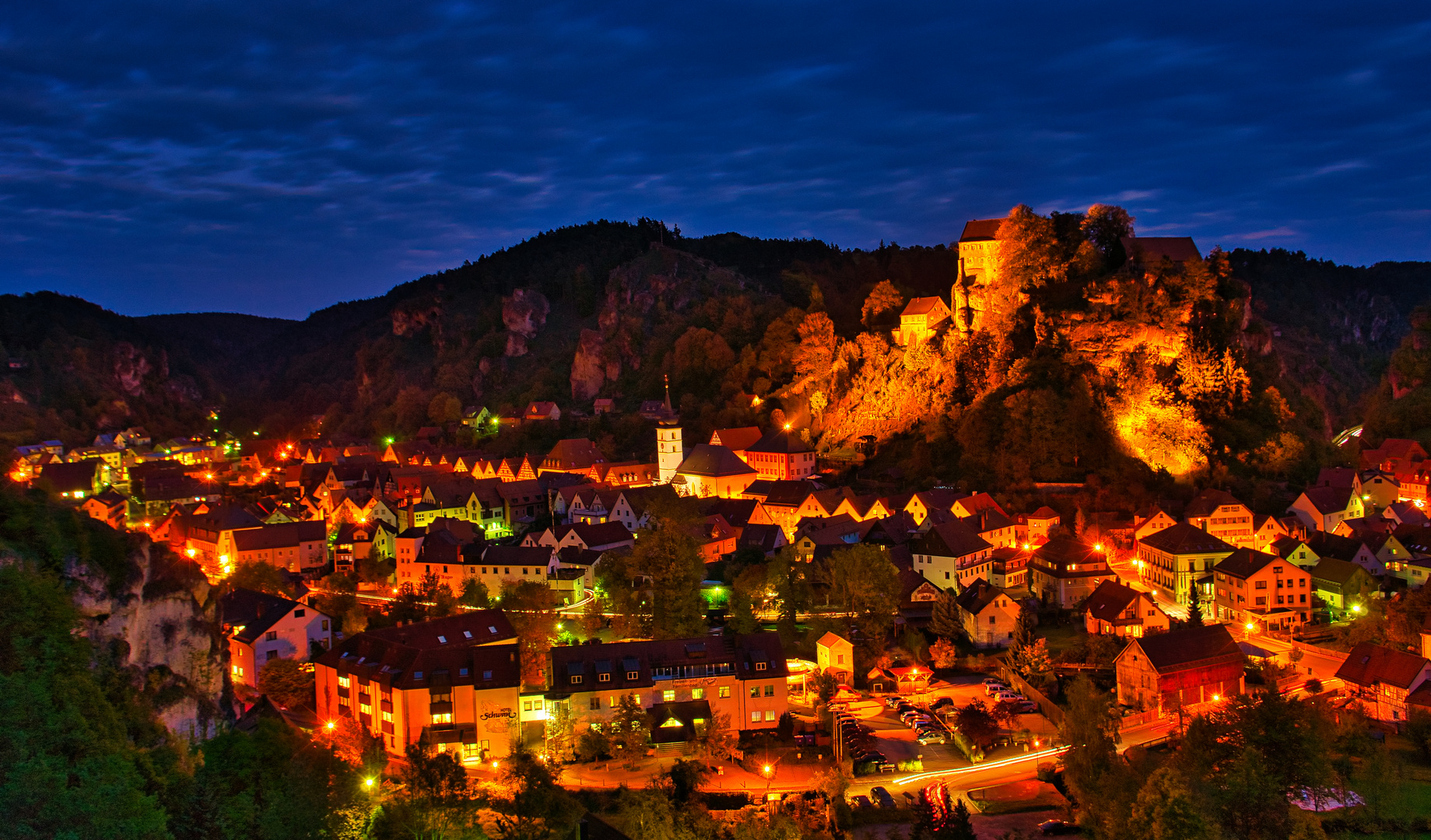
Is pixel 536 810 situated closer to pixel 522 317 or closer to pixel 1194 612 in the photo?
pixel 1194 612

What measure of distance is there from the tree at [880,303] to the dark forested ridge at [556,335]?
178 inches

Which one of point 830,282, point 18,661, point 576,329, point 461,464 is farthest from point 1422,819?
point 576,329

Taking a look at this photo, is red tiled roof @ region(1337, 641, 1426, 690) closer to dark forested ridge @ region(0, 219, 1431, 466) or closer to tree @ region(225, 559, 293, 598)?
tree @ region(225, 559, 293, 598)

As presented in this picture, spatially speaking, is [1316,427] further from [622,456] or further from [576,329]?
[576,329]

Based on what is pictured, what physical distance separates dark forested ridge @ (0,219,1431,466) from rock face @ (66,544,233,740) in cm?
4579

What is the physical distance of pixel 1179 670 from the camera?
28.1 m

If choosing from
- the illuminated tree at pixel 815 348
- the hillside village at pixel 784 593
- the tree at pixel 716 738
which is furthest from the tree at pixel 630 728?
the illuminated tree at pixel 815 348

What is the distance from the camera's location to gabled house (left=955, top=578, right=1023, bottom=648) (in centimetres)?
3359

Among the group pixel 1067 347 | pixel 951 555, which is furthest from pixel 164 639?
pixel 1067 347

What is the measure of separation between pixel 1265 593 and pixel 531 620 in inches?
921

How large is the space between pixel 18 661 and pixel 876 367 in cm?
4451

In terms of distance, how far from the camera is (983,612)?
1326 inches

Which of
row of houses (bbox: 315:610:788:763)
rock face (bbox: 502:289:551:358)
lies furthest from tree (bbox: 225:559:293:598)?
rock face (bbox: 502:289:551:358)

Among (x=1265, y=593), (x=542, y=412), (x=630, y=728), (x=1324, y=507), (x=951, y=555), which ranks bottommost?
(x=630, y=728)
